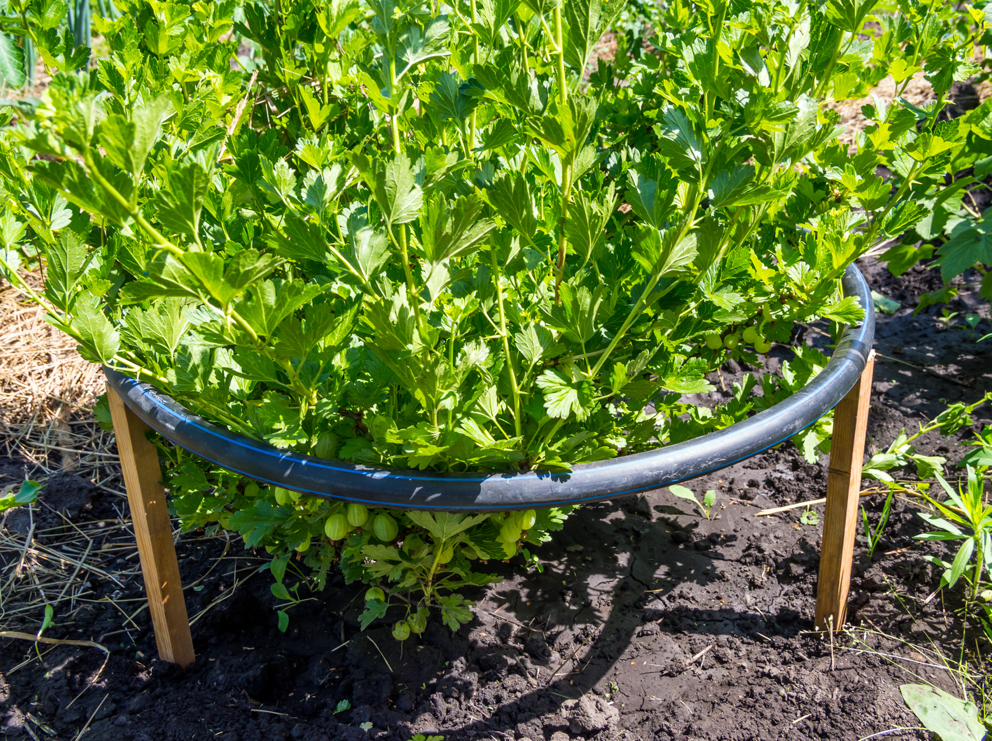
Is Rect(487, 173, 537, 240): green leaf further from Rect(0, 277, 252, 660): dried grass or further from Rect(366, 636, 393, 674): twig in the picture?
Rect(0, 277, 252, 660): dried grass

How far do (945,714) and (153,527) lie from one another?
149 centimetres

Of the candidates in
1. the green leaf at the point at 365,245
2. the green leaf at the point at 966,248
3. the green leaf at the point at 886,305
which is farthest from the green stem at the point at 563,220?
the green leaf at the point at 886,305

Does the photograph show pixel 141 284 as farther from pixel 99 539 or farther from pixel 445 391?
pixel 99 539

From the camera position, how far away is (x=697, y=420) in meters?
1.41

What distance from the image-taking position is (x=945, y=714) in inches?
54.5

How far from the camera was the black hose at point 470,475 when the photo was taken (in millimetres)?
1027

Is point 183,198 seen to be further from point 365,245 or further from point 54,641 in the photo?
point 54,641

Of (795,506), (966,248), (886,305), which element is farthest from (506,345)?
(886,305)

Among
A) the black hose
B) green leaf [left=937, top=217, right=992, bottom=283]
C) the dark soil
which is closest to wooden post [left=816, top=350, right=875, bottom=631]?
the dark soil

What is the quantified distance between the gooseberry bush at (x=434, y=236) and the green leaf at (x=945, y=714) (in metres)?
0.60

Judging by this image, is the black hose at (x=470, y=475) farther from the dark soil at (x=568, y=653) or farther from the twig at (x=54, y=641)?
the twig at (x=54, y=641)

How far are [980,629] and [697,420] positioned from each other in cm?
89

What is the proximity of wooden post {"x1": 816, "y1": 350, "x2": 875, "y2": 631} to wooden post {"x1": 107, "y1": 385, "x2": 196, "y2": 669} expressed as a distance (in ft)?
4.30

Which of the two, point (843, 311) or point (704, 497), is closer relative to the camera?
point (843, 311)
